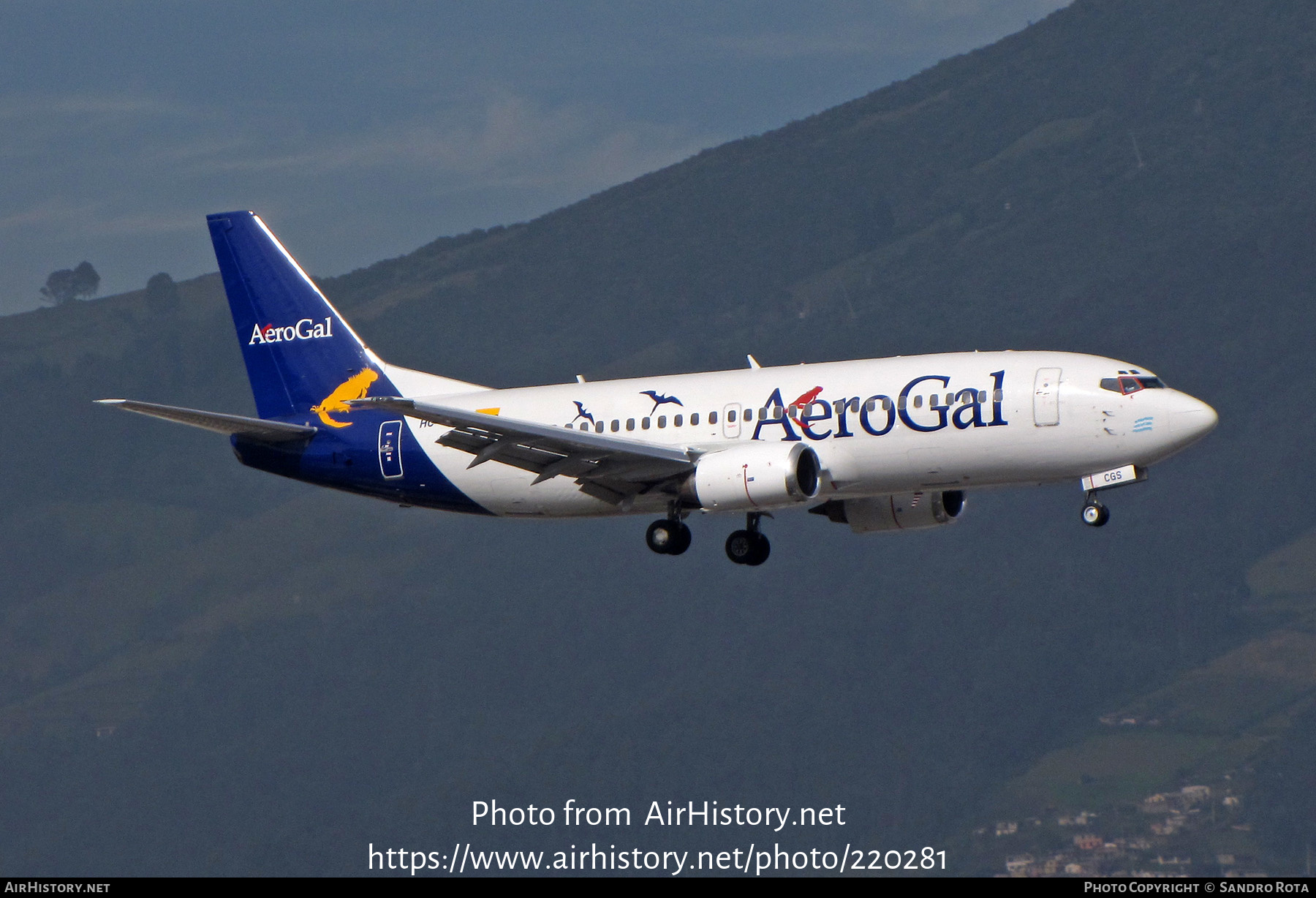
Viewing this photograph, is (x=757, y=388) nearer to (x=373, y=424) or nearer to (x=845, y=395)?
(x=845, y=395)

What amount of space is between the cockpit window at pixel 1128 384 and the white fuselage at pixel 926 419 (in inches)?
6.0

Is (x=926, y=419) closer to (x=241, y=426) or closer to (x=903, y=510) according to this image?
(x=903, y=510)

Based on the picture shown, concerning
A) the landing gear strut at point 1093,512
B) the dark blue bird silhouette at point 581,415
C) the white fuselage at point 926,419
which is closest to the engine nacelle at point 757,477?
the white fuselage at point 926,419

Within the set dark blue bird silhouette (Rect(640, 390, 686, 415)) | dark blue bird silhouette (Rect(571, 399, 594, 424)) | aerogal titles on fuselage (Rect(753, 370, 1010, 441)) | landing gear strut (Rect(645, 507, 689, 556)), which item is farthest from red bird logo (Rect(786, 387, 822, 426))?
dark blue bird silhouette (Rect(571, 399, 594, 424))

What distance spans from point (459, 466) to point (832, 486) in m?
12.7

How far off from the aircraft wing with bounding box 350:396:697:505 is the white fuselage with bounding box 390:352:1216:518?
0.98 meters

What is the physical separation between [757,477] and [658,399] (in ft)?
20.5

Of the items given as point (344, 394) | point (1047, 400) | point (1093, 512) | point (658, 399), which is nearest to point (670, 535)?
point (658, 399)

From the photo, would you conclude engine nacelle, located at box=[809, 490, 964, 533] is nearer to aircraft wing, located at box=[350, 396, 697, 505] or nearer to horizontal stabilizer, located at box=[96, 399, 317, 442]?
aircraft wing, located at box=[350, 396, 697, 505]

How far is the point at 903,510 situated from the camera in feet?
196

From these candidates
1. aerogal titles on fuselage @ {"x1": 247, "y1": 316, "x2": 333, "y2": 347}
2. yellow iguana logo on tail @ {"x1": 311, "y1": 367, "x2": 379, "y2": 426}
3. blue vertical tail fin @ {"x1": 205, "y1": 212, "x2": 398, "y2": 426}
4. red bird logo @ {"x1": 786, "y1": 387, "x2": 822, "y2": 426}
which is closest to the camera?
red bird logo @ {"x1": 786, "y1": 387, "x2": 822, "y2": 426}

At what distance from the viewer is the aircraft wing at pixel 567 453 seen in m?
54.1

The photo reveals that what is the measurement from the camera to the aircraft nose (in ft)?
173
